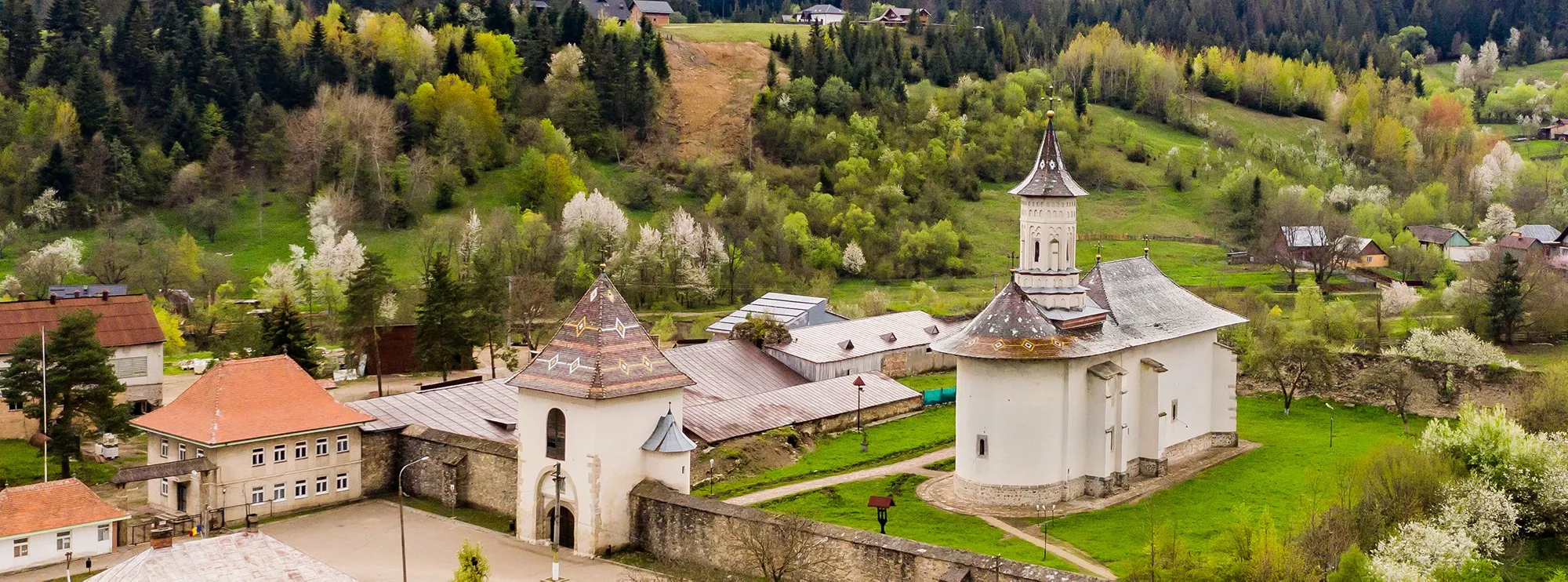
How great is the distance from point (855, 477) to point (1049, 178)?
10.8 metres

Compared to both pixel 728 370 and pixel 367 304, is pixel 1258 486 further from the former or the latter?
pixel 367 304

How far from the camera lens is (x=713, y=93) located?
376ft

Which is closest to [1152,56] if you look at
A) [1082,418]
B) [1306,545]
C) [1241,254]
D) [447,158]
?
[1241,254]

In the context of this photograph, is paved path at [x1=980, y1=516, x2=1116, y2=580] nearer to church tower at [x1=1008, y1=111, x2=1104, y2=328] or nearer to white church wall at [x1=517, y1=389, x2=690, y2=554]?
church tower at [x1=1008, y1=111, x2=1104, y2=328]

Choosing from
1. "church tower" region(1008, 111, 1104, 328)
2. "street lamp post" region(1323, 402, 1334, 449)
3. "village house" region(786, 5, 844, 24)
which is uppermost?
"village house" region(786, 5, 844, 24)

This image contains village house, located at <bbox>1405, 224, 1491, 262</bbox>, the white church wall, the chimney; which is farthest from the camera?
village house, located at <bbox>1405, 224, 1491, 262</bbox>

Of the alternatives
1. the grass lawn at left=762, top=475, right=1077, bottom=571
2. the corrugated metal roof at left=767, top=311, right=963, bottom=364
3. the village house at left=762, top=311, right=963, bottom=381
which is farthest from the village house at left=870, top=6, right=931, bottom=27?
the grass lawn at left=762, top=475, right=1077, bottom=571

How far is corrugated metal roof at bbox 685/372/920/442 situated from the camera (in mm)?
49344

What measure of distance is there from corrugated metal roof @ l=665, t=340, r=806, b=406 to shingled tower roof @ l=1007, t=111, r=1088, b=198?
14698 millimetres

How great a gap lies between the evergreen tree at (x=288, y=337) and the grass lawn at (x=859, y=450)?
16.1 meters

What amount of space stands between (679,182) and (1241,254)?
37045 mm

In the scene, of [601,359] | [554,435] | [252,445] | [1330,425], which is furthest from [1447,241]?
[252,445]

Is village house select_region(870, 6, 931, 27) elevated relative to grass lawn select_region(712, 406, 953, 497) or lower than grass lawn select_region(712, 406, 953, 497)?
elevated

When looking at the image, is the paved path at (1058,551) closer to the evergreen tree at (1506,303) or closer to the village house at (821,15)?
the evergreen tree at (1506,303)
